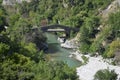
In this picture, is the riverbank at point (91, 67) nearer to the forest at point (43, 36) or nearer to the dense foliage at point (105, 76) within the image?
the forest at point (43, 36)

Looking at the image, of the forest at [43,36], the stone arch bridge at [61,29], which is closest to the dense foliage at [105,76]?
the forest at [43,36]

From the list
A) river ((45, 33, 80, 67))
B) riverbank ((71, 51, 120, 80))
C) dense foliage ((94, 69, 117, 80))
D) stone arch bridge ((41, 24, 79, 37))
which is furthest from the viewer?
stone arch bridge ((41, 24, 79, 37))

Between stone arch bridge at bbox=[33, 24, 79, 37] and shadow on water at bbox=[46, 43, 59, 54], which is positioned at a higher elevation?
stone arch bridge at bbox=[33, 24, 79, 37]

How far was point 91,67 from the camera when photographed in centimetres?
5912

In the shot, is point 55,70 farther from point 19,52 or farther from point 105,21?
point 105,21

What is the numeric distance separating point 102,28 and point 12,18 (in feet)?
55.1

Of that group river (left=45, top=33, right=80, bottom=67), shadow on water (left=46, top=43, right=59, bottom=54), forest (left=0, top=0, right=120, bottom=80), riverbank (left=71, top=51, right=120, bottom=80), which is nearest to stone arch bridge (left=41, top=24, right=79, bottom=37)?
river (left=45, top=33, right=80, bottom=67)

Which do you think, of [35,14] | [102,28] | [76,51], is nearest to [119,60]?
[76,51]

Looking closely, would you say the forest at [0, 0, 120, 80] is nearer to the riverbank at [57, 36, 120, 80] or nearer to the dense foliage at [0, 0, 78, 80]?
the dense foliage at [0, 0, 78, 80]

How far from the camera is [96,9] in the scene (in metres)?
92.6

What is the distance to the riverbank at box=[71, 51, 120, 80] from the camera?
176 ft

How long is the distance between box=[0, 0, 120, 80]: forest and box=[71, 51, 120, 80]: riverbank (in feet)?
6.89

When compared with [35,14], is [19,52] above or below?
above

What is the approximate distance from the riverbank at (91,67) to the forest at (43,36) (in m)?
2.10
